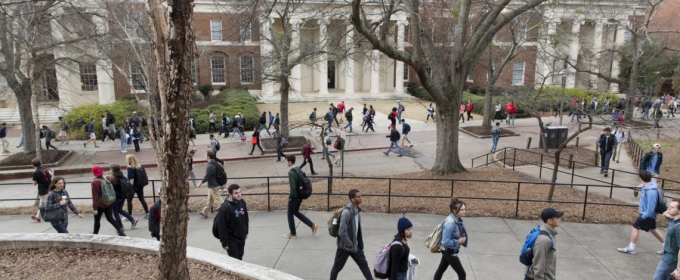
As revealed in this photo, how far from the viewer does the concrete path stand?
721 centimetres

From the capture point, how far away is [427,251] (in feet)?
26.0

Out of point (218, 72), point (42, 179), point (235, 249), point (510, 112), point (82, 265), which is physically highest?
point (218, 72)

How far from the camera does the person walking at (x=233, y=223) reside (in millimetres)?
6422

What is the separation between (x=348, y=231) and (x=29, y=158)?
19.1 metres

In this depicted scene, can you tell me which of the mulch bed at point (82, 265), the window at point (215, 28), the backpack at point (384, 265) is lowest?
the mulch bed at point (82, 265)

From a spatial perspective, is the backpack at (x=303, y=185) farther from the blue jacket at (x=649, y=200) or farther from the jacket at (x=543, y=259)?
the blue jacket at (x=649, y=200)

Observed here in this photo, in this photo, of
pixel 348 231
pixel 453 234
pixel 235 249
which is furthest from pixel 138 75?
pixel 453 234

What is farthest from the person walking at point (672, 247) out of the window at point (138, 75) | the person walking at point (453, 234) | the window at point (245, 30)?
the window at point (138, 75)

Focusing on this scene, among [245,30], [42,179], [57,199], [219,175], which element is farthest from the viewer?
[245,30]

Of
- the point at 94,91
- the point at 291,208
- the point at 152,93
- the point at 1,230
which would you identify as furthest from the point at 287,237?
the point at 94,91

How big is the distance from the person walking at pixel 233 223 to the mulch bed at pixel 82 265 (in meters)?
0.47

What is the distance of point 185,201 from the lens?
5000 millimetres

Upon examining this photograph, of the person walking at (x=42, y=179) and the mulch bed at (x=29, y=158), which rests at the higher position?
the person walking at (x=42, y=179)

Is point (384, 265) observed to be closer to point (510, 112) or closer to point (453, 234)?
point (453, 234)
